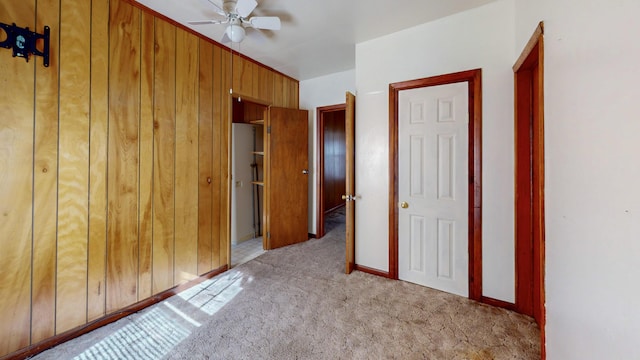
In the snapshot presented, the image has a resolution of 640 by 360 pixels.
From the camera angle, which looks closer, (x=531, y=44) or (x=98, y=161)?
(x=531, y=44)

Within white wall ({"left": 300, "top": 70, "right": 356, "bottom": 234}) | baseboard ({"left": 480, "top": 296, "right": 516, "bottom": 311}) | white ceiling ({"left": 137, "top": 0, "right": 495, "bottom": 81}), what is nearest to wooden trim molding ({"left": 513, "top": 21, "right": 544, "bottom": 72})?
white ceiling ({"left": 137, "top": 0, "right": 495, "bottom": 81})

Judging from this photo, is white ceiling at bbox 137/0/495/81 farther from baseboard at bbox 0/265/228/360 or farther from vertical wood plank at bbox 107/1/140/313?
baseboard at bbox 0/265/228/360

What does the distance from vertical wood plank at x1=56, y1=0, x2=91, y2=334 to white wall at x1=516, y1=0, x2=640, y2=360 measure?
284 cm

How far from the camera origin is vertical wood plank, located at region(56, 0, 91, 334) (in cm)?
169

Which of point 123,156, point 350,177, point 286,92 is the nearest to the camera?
point 123,156

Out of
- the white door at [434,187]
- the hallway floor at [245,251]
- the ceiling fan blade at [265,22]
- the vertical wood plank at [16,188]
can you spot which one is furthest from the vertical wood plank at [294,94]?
the vertical wood plank at [16,188]

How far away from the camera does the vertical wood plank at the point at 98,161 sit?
1.82m

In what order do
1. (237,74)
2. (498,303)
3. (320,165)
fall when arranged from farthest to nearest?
(320,165)
(237,74)
(498,303)

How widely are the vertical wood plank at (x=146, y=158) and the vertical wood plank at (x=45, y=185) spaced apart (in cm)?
51

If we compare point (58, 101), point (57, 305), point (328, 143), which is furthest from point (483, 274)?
point (328, 143)

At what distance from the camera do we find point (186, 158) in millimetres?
2434

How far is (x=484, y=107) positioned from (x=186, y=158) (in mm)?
2793

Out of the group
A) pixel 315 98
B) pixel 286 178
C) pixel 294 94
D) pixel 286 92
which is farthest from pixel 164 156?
pixel 315 98

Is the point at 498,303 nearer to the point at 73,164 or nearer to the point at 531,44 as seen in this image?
the point at 531,44
